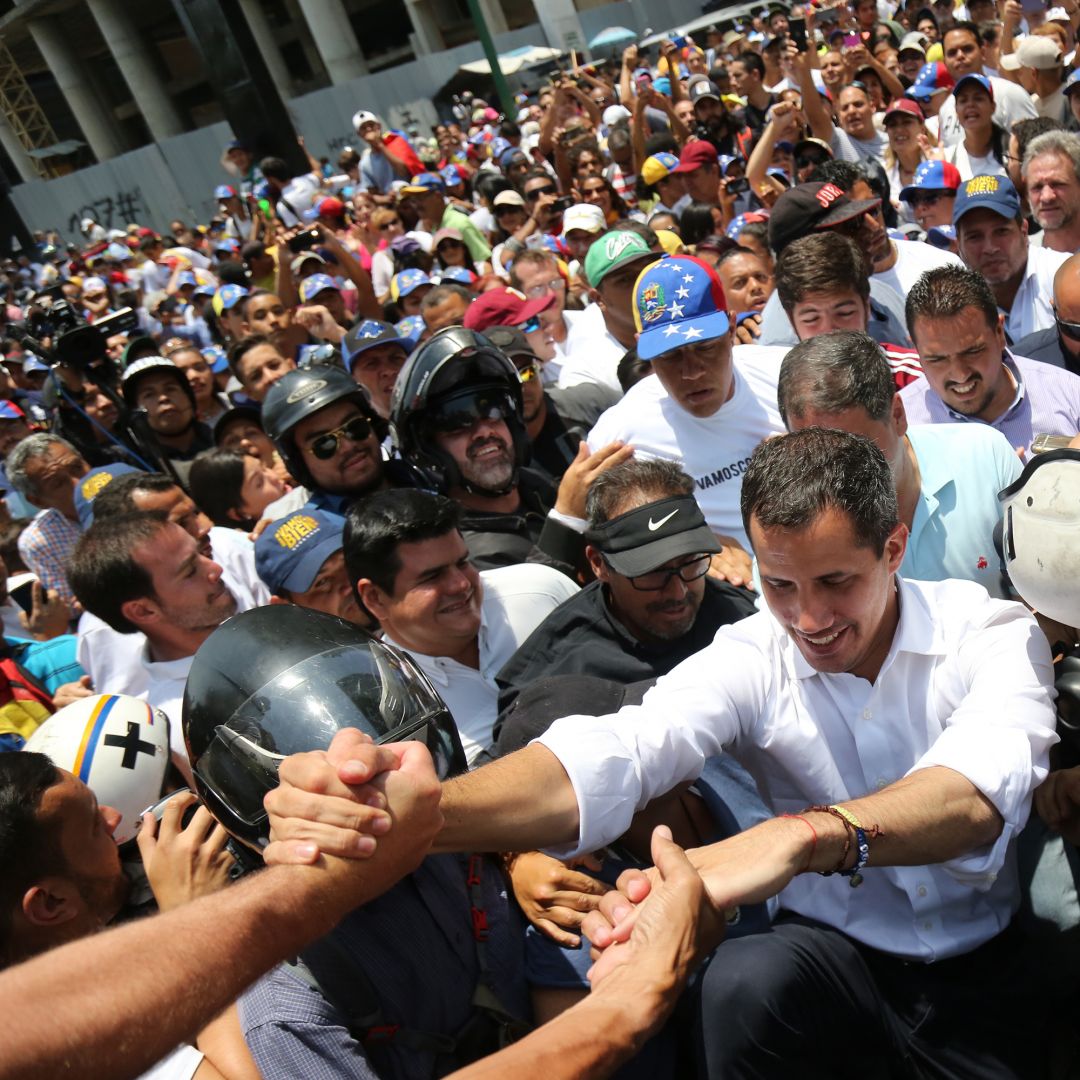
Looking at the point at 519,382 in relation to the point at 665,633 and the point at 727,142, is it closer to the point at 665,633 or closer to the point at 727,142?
the point at 665,633

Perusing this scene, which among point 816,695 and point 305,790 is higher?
point 305,790

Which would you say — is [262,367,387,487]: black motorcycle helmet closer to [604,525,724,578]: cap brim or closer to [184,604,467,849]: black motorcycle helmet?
[604,525,724,578]: cap brim

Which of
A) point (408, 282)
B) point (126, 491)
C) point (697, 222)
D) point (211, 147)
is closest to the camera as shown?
point (126, 491)

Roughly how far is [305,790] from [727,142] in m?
10.7

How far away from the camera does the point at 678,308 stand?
409 centimetres

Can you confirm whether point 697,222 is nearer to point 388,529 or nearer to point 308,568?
point 308,568

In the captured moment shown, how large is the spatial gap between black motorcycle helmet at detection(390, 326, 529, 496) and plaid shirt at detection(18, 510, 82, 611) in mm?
2658

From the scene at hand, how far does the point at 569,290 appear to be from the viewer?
26.5 ft

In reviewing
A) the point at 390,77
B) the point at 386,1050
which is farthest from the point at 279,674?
the point at 390,77

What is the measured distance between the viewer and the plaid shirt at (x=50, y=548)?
5855 mm

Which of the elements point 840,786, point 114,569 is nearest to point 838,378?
point 840,786

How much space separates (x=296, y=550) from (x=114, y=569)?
2.13 feet

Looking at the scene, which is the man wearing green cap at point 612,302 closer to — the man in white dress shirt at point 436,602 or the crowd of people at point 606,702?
the crowd of people at point 606,702

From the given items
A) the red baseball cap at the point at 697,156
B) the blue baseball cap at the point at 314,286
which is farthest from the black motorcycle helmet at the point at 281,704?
the red baseball cap at the point at 697,156
